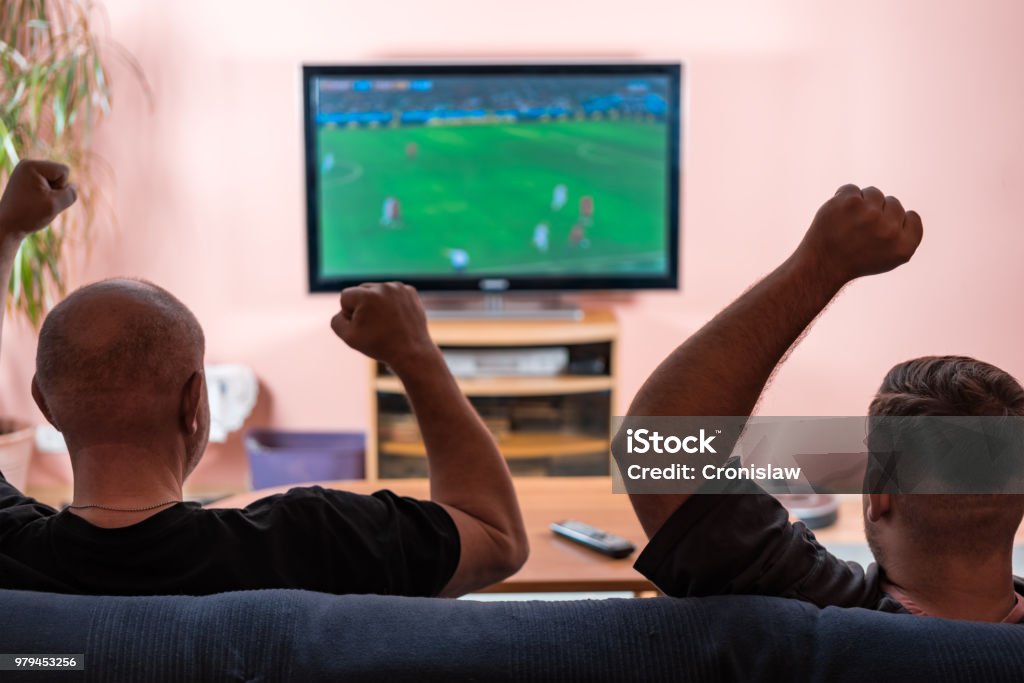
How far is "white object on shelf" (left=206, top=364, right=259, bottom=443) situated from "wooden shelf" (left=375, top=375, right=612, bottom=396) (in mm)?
538

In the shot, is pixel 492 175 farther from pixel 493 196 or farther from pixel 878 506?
pixel 878 506

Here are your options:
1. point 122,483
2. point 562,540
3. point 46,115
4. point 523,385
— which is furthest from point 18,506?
point 46,115

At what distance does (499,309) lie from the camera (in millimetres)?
3613

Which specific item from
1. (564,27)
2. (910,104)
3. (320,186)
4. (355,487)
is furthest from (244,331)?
(910,104)

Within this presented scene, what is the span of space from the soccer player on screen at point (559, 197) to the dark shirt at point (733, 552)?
277 cm

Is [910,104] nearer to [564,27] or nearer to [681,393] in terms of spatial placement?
[564,27]

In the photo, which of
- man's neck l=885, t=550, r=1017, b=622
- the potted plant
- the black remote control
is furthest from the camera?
the potted plant

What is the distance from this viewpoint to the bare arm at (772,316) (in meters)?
0.76

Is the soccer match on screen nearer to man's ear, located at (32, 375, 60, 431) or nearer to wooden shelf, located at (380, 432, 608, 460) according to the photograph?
wooden shelf, located at (380, 432, 608, 460)

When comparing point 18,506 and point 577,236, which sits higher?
point 577,236

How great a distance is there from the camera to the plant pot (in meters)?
3.27

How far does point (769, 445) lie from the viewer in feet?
2.83

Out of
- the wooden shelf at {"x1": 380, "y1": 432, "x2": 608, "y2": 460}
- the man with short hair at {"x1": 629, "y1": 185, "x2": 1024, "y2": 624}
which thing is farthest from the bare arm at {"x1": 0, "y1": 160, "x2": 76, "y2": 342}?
the wooden shelf at {"x1": 380, "y1": 432, "x2": 608, "y2": 460}

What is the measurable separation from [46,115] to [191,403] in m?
2.91
